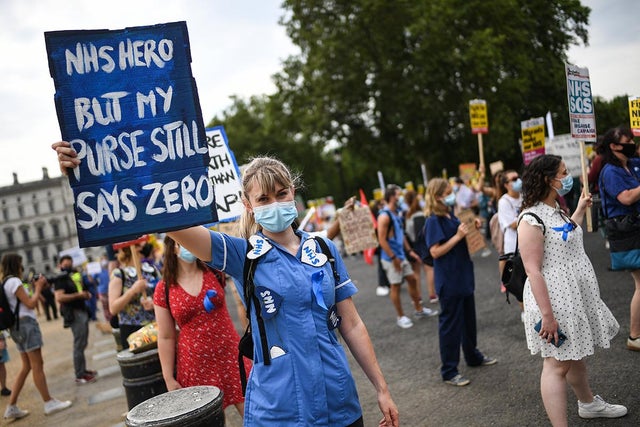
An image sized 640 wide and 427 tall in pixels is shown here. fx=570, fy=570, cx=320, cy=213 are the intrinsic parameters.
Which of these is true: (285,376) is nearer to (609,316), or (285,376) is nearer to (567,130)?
(609,316)

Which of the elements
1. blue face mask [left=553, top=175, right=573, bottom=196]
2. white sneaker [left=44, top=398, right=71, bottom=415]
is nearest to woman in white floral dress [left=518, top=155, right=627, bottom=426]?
blue face mask [left=553, top=175, right=573, bottom=196]

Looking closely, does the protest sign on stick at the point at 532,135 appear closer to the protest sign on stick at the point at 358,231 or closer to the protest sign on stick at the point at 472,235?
the protest sign on stick at the point at 472,235

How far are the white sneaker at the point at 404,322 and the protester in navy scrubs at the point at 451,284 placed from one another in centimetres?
249

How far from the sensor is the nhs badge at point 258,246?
2475 millimetres

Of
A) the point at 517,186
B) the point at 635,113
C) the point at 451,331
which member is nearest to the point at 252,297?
the point at 451,331

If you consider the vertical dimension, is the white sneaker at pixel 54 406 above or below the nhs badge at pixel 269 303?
below

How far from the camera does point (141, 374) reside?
15.7ft

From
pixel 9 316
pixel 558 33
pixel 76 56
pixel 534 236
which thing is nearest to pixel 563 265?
pixel 534 236

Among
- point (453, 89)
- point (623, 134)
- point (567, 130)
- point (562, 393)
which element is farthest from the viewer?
point (453, 89)

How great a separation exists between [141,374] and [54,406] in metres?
4.15

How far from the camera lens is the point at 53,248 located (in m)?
116

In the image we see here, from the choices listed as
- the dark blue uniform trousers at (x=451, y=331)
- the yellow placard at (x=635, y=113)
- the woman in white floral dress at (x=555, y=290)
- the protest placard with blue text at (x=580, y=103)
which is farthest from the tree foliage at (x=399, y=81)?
the woman in white floral dress at (x=555, y=290)

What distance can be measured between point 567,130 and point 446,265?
7757 millimetres

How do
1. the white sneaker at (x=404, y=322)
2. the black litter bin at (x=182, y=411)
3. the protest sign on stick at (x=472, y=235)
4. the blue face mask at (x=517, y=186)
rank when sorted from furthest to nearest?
1. the white sneaker at (x=404, y=322)
2. the protest sign on stick at (x=472, y=235)
3. the blue face mask at (x=517, y=186)
4. the black litter bin at (x=182, y=411)
